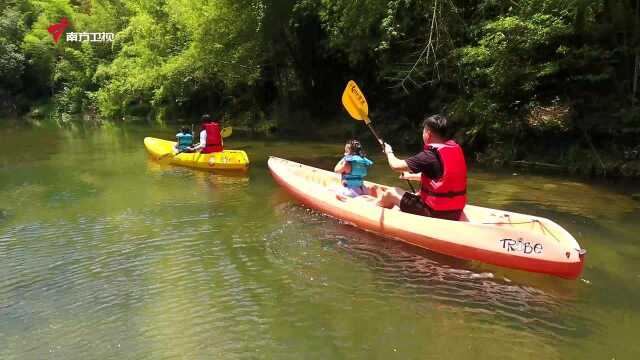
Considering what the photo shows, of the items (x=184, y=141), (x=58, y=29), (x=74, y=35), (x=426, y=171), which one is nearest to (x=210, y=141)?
(x=184, y=141)

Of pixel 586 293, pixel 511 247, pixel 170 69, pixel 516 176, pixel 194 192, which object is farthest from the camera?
pixel 170 69

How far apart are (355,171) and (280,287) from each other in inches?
109

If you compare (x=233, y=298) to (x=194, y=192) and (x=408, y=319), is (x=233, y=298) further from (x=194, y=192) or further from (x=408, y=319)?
(x=194, y=192)

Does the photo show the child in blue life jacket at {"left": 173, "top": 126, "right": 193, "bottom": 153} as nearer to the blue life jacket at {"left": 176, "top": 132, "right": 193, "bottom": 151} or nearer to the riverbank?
the blue life jacket at {"left": 176, "top": 132, "right": 193, "bottom": 151}

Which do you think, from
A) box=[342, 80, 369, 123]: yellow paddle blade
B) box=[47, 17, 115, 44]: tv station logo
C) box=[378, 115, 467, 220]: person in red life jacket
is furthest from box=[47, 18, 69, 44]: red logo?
box=[378, 115, 467, 220]: person in red life jacket

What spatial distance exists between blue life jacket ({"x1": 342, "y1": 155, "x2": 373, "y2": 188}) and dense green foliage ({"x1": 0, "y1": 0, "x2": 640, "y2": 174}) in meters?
4.08

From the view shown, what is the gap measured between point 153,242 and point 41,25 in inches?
1668

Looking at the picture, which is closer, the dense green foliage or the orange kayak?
the orange kayak

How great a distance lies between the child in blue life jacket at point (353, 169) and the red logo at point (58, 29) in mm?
40783

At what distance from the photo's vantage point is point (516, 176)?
11312mm

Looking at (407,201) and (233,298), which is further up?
(407,201)

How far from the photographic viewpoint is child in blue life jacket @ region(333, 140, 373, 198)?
26.2 feet

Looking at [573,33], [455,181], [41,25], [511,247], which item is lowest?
[511,247]

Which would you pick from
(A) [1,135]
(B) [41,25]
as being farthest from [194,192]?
(B) [41,25]
